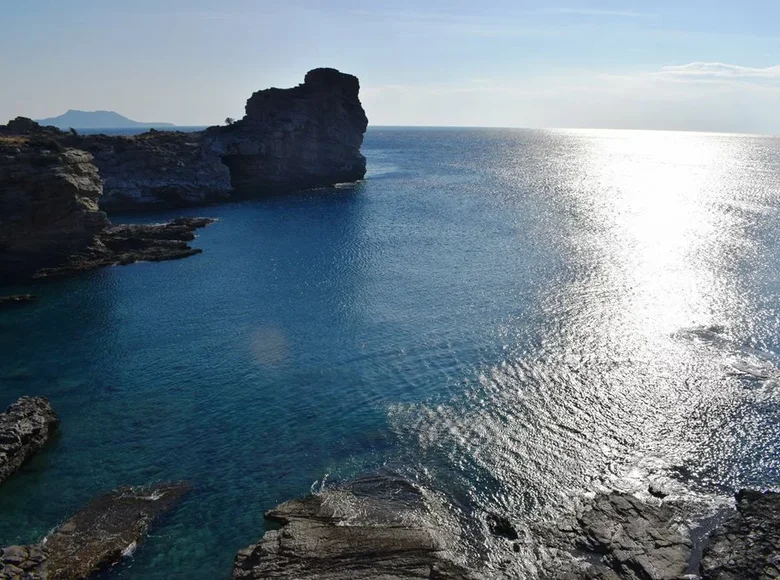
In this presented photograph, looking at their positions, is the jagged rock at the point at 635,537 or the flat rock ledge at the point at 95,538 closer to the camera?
the jagged rock at the point at 635,537

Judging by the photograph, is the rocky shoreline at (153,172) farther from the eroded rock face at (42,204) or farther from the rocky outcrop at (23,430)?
the rocky outcrop at (23,430)

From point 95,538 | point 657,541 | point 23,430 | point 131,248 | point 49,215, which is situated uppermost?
point 49,215

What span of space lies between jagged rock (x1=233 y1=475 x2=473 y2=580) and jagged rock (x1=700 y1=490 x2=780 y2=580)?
35.2ft

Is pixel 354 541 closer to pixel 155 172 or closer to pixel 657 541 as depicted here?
pixel 657 541

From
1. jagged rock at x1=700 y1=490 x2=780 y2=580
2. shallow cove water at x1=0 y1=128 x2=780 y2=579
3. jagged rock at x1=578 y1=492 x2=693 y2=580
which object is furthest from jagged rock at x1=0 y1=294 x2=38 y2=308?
jagged rock at x1=700 y1=490 x2=780 y2=580

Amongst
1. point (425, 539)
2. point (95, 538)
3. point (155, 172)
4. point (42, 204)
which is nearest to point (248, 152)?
point (155, 172)

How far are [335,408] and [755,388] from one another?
94.2 ft

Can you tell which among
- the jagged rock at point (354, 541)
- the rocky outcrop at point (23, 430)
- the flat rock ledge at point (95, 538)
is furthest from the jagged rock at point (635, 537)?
the rocky outcrop at point (23, 430)

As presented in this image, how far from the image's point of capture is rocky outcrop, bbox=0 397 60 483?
3067 cm

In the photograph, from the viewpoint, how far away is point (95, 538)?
2494 centimetres

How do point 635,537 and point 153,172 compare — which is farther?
point 153,172

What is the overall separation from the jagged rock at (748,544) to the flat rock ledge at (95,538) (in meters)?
25.1

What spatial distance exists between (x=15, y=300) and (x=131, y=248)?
69.2ft

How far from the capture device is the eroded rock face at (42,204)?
61.2 m
